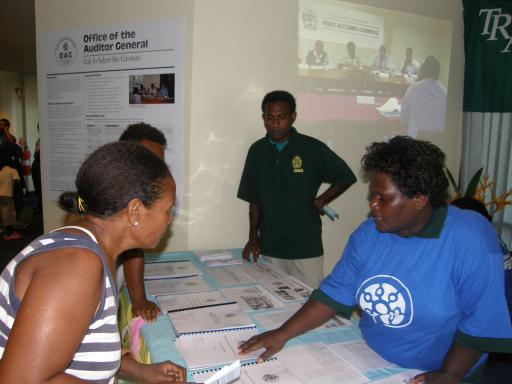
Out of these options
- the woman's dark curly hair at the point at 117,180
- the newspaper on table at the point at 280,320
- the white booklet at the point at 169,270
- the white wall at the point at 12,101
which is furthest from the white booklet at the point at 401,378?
the white wall at the point at 12,101

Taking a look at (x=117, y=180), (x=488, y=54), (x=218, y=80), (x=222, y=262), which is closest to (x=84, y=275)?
(x=117, y=180)

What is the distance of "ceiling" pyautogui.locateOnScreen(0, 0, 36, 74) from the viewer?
4375 millimetres

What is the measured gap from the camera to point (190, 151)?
8.80 ft

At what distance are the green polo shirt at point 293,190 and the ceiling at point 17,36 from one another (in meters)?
3.50

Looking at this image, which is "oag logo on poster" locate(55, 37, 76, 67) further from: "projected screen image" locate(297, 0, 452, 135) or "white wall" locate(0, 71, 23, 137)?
"white wall" locate(0, 71, 23, 137)

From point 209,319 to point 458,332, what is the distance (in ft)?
2.81

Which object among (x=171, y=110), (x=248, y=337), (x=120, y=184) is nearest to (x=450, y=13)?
(x=171, y=110)

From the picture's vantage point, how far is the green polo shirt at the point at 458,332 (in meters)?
1.05

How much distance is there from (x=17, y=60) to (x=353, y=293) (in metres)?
8.69

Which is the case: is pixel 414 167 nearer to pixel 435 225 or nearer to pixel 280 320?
pixel 435 225

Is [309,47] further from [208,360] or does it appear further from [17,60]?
[17,60]

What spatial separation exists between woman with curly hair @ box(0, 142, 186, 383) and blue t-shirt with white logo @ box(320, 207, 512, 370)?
2.37 feet

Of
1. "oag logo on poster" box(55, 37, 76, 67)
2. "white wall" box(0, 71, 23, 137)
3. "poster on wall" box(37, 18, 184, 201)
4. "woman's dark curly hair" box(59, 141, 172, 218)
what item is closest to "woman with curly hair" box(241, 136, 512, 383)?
"woman's dark curly hair" box(59, 141, 172, 218)

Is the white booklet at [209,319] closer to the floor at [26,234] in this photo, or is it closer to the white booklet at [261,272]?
the white booklet at [261,272]
